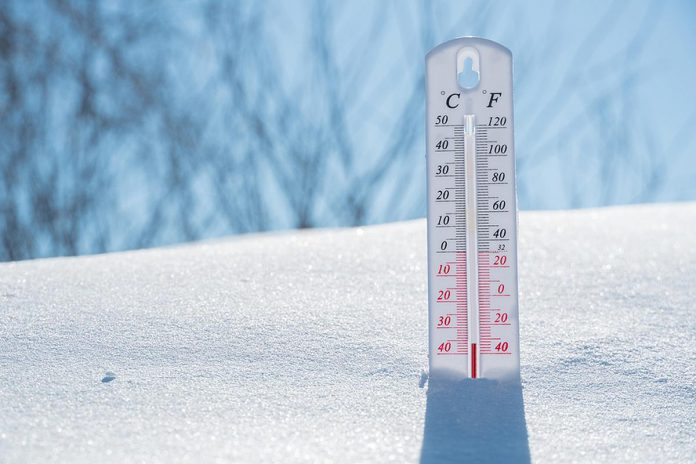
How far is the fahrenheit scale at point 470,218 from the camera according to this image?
3.89 feet

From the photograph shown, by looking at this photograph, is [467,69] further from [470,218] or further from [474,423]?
[474,423]

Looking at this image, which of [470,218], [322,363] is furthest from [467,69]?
[322,363]

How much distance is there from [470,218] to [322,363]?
0.33 meters

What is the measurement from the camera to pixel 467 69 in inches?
47.4

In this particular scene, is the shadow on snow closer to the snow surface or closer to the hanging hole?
the snow surface

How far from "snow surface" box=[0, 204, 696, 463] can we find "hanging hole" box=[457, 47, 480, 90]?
442 mm

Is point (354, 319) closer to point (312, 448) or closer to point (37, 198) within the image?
point (312, 448)

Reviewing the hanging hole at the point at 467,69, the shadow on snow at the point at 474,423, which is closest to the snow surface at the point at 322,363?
the shadow on snow at the point at 474,423

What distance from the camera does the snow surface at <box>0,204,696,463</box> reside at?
3.21 ft

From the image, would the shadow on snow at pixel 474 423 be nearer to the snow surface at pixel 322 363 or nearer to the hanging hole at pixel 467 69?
the snow surface at pixel 322 363

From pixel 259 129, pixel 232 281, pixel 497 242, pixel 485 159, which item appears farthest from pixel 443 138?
pixel 259 129

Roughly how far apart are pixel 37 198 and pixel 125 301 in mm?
4314

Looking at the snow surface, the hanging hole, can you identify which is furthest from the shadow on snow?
the hanging hole

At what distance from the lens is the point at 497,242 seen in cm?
119
